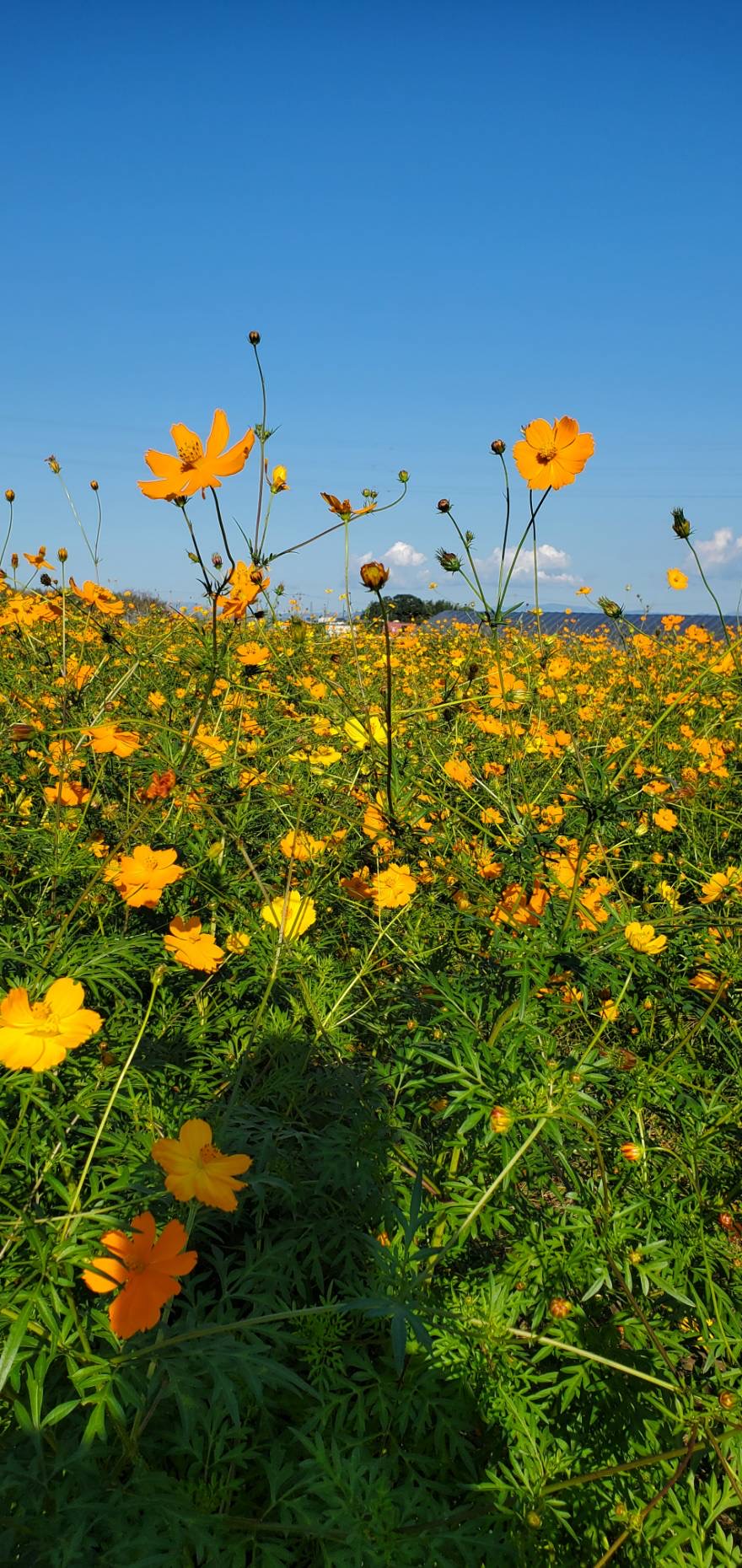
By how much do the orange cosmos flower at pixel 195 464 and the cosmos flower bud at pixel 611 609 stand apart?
1141 mm

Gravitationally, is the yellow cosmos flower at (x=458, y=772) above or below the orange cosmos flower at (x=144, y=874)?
above

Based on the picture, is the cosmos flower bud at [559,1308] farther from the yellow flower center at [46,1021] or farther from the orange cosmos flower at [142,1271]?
the yellow flower center at [46,1021]

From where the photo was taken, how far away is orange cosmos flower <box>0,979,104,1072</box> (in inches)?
31.2

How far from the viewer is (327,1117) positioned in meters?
1.27

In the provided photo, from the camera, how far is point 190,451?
3.69 ft

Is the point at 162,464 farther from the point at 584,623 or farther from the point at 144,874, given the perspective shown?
the point at 584,623

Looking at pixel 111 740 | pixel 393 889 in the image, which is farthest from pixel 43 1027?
pixel 393 889

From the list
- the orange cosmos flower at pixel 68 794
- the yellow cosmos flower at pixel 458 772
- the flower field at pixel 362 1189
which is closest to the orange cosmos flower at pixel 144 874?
the flower field at pixel 362 1189

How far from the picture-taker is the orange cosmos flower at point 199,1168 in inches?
30.4

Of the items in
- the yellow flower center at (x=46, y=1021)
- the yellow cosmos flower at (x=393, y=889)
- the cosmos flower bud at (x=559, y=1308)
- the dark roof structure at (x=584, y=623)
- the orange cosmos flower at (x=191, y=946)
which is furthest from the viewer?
the dark roof structure at (x=584, y=623)

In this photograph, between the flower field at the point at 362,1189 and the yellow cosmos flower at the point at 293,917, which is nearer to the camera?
the flower field at the point at 362,1189

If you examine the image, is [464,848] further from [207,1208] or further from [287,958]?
[207,1208]

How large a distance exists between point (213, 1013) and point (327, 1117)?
326 millimetres

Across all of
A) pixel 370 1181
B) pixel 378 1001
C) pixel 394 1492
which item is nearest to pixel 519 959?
pixel 370 1181
